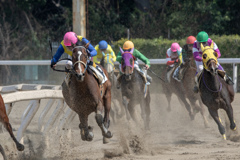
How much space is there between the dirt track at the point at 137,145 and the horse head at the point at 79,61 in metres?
1.37

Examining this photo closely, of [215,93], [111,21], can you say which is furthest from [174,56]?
[111,21]

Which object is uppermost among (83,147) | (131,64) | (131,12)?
(131,12)

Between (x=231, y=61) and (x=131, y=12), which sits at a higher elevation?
(x=131, y=12)

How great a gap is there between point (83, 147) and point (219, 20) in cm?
1044

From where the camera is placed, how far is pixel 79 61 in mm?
6191

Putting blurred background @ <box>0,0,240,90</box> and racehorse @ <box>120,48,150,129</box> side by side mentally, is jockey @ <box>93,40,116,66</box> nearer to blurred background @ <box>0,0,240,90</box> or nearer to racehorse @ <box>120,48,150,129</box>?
racehorse @ <box>120,48,150,129</box>

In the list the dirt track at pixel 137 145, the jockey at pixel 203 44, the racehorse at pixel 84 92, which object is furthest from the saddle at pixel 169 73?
the racehorse at pixel 84 92

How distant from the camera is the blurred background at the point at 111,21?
1755 centimetres

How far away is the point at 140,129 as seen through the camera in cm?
866

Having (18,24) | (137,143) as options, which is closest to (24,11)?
(18,24)

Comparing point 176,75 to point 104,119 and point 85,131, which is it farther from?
point 85,131

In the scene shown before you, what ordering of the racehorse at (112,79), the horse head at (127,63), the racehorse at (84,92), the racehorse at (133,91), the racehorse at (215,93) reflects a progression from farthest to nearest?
the racehorse at (112,79)
the racehorse at (133,91)
the horse head at (127,63)
the racehorse at (215,93)
the racehorse at (84,92)

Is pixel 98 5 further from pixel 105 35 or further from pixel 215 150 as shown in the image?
pixel 215 150

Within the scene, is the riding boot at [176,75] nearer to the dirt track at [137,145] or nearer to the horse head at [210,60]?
the dirt track at [137,145]
